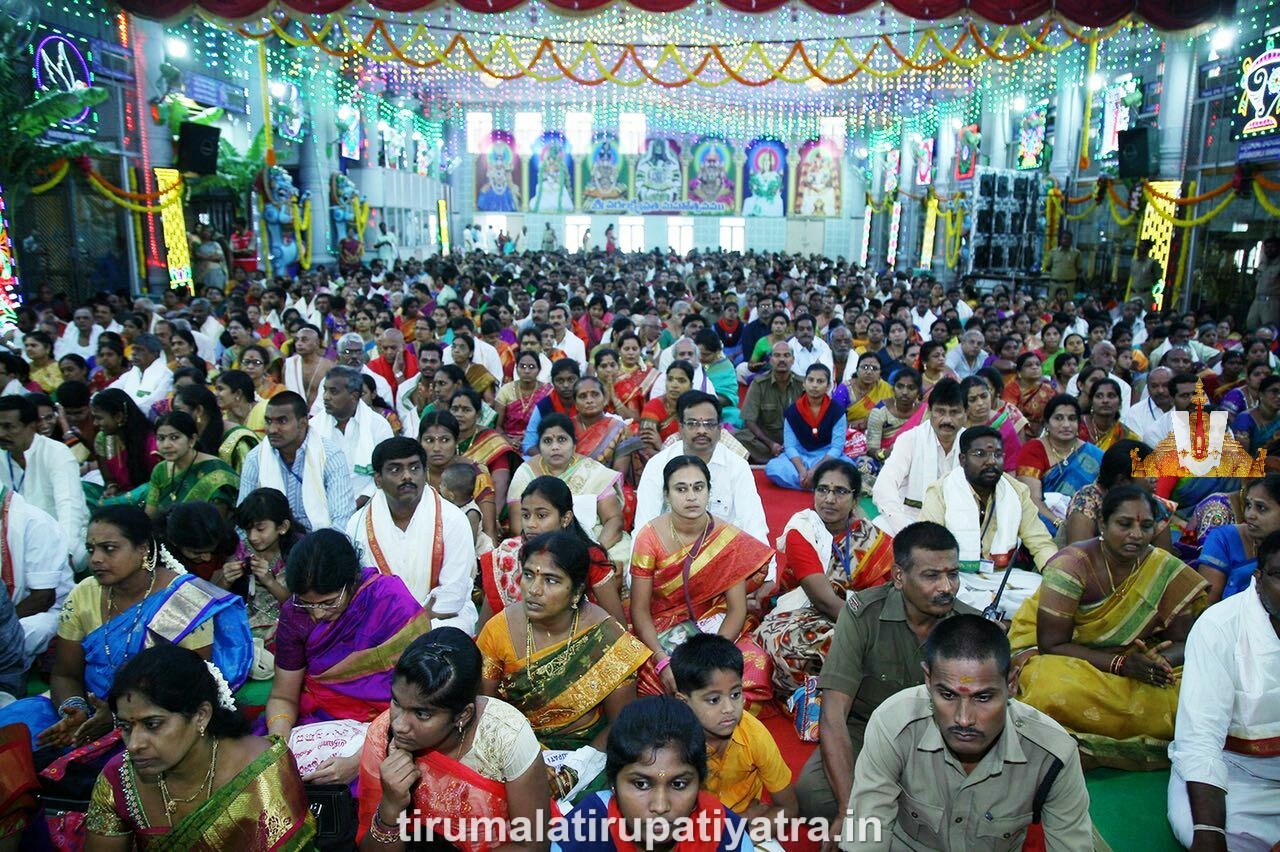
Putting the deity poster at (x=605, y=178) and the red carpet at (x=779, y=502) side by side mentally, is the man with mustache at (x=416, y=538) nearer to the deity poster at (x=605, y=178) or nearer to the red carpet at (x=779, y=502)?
the red carpet at (x=779, y=502)

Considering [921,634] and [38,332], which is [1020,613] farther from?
[38,332]

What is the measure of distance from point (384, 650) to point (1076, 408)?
3480mm

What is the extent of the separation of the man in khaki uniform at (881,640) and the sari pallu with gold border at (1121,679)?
563 mm

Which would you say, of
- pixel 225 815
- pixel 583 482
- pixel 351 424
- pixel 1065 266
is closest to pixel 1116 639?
pixel 583 482

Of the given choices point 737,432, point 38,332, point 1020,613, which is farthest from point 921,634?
point 38,332

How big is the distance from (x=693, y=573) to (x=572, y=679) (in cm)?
72

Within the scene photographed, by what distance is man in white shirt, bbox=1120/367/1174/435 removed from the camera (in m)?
5.20

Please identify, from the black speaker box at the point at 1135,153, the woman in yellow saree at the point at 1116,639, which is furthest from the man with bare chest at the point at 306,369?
the black speaker box at the point at 1135,153

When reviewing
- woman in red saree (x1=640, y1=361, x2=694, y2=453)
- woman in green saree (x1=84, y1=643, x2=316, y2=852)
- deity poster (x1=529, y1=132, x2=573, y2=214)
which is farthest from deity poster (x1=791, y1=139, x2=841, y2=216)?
woman in green saree (x1=84, y1=643, x2=316, y2=852)

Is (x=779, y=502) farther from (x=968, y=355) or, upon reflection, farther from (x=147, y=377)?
(x=147, y=377)

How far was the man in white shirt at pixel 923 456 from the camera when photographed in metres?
4.21

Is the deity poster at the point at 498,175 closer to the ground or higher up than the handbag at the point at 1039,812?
higher up

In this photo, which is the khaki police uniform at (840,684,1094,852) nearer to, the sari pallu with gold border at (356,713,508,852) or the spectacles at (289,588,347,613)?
the sari pallu with gold border at (356,713,508,852)

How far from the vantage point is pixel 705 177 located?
28531mm
